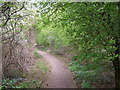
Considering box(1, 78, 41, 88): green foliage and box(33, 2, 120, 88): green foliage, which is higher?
box(33, 2, 120, 88): green foliage

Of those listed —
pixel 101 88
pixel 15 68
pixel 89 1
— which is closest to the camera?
pixel 89 1

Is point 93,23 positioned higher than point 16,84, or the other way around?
point 93,23

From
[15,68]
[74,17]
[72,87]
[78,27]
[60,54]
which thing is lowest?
[60,54]

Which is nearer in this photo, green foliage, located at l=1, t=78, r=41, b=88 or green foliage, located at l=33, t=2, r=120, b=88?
green foliage, located at l=33, t=2, r=120, b=88

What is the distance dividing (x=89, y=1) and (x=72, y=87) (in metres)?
4.25

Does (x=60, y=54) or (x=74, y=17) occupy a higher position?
(x=74, y=17)

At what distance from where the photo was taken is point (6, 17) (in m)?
3.69

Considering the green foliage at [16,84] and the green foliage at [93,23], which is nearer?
the green foliage at [93,23]

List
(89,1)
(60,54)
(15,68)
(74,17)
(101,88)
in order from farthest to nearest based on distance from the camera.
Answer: (60,54) → (15,68) → (101,88) → (74,17) → (89,1)

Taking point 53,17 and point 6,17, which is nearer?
point 6,17

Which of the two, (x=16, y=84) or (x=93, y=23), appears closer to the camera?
(x=93, y=23)

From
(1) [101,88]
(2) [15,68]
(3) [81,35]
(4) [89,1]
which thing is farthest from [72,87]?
(4) [89,1]

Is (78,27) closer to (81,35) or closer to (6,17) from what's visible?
(81,35)

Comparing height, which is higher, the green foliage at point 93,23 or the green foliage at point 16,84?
the green foliage at point 93,23
